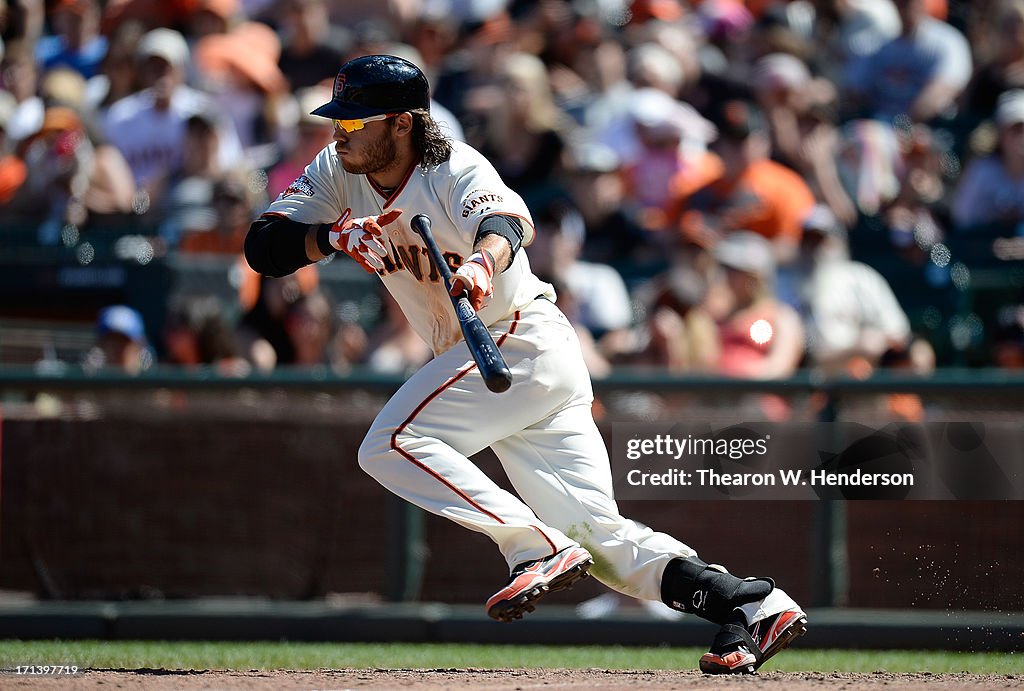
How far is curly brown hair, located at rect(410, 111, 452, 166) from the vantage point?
471cm

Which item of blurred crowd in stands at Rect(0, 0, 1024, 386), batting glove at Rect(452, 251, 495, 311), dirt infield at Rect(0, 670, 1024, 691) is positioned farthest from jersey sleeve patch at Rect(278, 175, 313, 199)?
blurred crowd in stands at Rect(0, 0, 1024, 386)

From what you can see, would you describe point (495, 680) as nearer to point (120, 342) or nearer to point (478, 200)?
point (478, 200)

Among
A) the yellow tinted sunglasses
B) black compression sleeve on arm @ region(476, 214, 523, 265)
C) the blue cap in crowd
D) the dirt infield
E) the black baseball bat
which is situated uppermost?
the yellow tinted sunglasses

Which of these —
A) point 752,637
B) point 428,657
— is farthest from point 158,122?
point 752,637

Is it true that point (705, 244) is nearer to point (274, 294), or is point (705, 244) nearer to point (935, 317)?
point (935, 317)

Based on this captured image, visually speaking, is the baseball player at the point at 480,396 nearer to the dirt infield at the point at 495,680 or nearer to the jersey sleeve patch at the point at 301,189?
the jersey sleeve patch at the point at 301,189

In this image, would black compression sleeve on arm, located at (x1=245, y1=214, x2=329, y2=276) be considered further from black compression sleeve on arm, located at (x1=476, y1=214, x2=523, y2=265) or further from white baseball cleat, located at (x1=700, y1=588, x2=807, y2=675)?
white baseball cleat, located at (x1=700, y1=588, x2=807, y2=675)

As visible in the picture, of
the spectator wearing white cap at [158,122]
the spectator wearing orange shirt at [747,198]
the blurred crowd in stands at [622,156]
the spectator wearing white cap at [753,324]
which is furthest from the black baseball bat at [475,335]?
the spectator wearing white cap at [158,122]

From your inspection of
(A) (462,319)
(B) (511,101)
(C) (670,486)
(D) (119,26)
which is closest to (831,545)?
(C) (670,486)

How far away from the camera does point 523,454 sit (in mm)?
4762

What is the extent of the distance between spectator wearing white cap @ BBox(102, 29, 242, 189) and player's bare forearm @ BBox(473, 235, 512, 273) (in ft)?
16.5

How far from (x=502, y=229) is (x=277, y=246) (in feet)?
2.45

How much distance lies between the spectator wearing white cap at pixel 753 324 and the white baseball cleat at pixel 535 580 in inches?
120

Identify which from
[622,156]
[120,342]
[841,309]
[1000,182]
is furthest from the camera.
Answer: [622,156]
